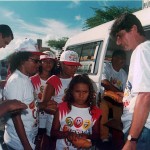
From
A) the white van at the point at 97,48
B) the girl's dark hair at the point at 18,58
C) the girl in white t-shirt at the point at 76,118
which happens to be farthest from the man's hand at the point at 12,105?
the white van at the point at 97,48

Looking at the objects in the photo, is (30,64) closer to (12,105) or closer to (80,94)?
(80,94)

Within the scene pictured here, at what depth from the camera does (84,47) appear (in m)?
6.90

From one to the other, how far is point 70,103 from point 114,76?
2.23 metres

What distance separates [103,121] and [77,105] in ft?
6.19

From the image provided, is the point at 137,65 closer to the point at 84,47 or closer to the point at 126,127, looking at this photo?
the point at 126,127

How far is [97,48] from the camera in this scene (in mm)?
5746

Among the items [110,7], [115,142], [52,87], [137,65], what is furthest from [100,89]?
[110,7]

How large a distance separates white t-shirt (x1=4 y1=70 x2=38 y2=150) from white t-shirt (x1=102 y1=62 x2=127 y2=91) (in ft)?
8.02

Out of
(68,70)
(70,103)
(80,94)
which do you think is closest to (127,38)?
(80,94)

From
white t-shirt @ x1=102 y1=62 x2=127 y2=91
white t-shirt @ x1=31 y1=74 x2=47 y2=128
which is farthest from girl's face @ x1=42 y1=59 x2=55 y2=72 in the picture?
white t-shirt @ x1=102 y1=62 x2=127 y2=91

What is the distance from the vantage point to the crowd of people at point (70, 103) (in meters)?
2.39

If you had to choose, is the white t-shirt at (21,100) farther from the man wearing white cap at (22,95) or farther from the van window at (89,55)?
the van window at (89,55)

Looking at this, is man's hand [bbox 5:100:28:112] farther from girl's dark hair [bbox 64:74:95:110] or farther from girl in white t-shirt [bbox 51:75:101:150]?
girl's dark hair [bbox 64:74:95:110]

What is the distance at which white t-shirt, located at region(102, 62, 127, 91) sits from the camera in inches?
214
